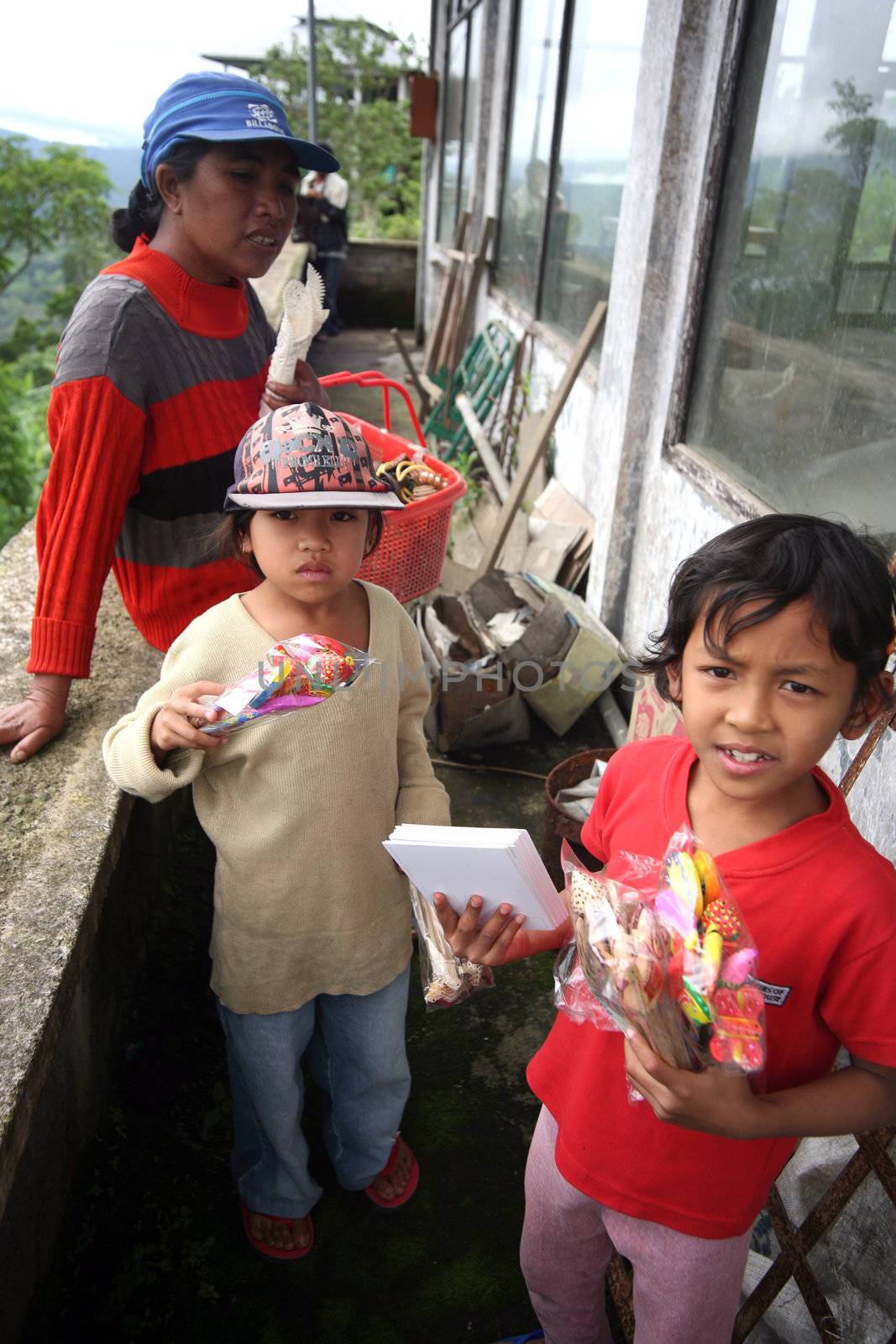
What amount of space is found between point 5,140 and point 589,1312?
23681 mm

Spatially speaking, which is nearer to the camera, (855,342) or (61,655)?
(61,655)

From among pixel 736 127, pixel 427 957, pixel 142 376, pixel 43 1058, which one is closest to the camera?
pixel 43 1058

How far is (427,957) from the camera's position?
1.53 m

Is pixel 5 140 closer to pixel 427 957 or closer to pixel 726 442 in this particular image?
pixel 726 442

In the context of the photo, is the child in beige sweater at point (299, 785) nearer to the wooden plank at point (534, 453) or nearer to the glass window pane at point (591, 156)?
the wooden plank at point (534, 453)

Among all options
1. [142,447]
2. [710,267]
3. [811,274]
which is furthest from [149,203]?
[710,267]

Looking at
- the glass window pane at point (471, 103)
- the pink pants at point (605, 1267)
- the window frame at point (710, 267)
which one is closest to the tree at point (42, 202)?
the glass window pane at point (471, 103)

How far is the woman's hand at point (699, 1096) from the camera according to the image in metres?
1.05

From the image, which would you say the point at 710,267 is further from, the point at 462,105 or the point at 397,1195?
the point at 462,105

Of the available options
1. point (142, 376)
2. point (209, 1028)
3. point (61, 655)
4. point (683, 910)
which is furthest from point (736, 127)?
point (209, 1028)

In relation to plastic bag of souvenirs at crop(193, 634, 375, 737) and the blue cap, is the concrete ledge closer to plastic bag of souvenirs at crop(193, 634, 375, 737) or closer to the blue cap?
plastic bag of souvenirs at crop(193, 634, 375, 737)

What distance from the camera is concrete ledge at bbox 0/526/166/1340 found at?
4.71ft

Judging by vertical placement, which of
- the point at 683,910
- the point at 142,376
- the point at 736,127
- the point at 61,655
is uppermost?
the point at 736,127

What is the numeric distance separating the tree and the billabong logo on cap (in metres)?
20.5
